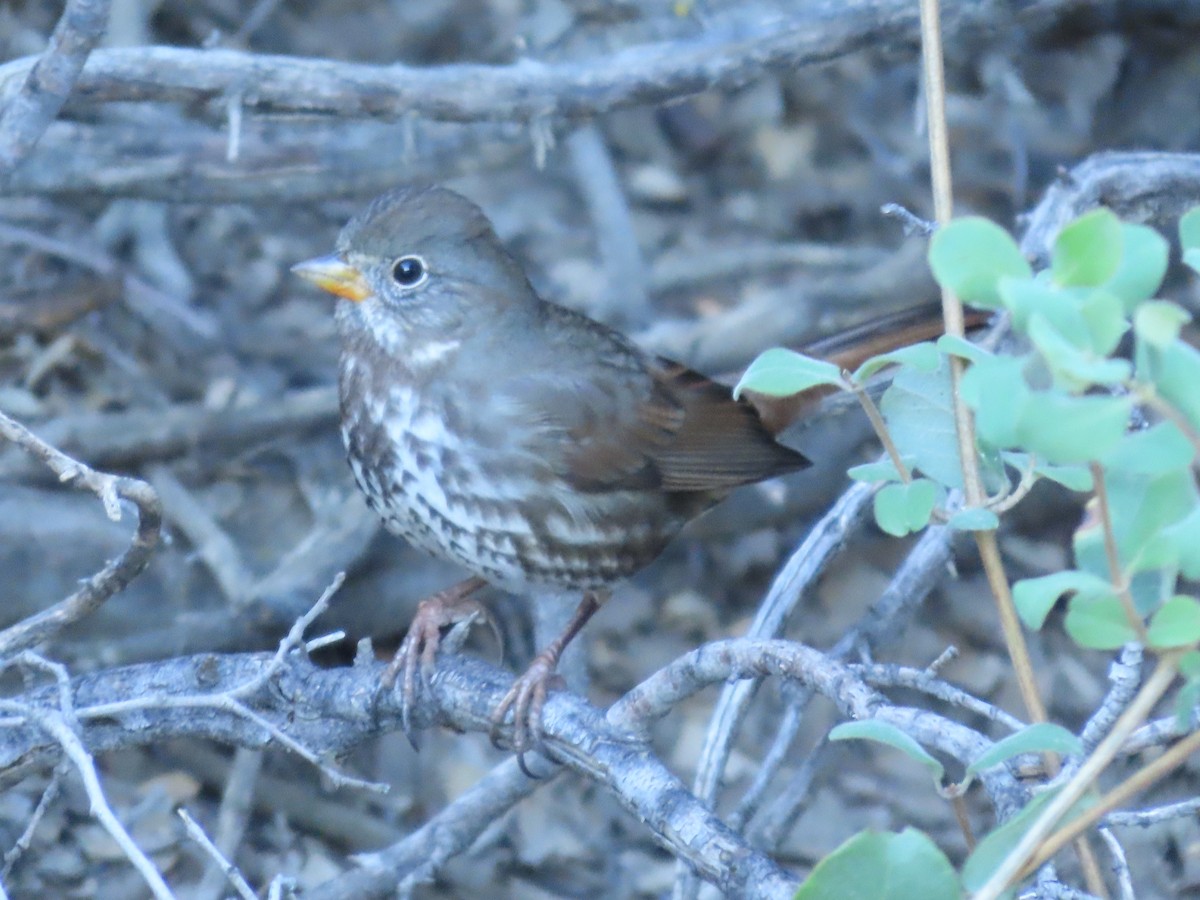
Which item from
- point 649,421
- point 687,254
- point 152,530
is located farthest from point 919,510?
point 687,254

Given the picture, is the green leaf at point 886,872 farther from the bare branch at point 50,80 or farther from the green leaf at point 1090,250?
the bare branch at point 50,80

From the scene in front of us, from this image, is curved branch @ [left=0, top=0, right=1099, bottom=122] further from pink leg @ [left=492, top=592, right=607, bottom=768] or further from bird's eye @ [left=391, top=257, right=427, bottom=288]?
pink leg @ [left=492, top=592, right=607, bottom=768]

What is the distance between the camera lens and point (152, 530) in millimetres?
2822

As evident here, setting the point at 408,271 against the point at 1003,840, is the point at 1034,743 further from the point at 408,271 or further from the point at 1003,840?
the point at 408,271

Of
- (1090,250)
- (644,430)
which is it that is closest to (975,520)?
(1090,250)

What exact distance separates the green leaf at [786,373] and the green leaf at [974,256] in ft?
1.26

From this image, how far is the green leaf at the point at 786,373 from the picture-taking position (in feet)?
6.94

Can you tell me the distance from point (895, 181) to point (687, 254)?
96 centimetres

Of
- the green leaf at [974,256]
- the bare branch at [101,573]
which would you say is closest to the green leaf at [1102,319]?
the green leaf at [974,256]

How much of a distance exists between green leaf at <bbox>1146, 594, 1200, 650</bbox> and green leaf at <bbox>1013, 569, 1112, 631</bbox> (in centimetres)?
7

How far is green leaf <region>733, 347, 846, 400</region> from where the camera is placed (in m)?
2.12

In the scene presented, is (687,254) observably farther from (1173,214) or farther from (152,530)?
(152,530)

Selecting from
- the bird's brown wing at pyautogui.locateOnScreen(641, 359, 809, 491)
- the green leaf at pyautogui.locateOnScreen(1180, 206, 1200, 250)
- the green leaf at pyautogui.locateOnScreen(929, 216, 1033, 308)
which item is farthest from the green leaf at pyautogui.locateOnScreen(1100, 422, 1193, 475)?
the bird's brown wing at pyautogui.locateOnScreen(641, 359, 809, 491)

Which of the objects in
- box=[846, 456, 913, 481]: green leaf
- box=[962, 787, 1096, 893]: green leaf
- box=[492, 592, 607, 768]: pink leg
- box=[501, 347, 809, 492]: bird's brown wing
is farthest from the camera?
box=[501, 347, 809, 492]: bird's brown wing
